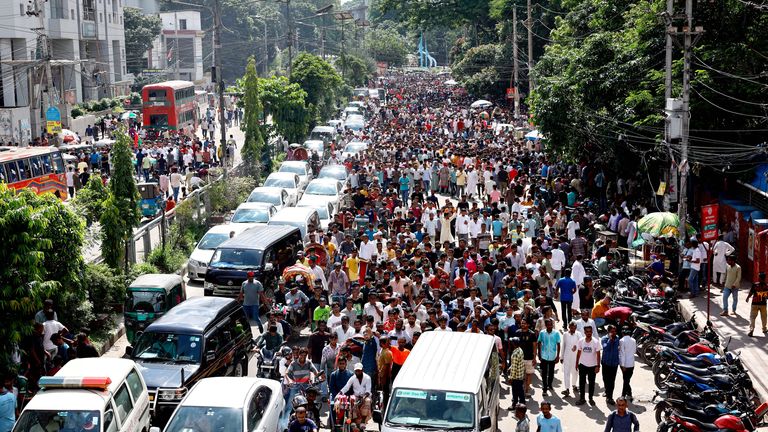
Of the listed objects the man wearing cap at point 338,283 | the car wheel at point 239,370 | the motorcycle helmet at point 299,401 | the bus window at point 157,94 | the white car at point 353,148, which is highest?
the bus window at point 157,94

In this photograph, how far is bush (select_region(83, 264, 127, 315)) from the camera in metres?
19.6

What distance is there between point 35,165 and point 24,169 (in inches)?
27.0

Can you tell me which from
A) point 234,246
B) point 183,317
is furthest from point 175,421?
point 234,246

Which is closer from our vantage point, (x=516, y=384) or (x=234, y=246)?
(x=516, y=384)

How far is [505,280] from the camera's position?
1764 centimetres

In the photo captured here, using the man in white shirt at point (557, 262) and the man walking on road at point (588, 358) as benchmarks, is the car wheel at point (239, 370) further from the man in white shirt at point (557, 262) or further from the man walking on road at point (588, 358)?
the man in white shirt at point (557, 262)

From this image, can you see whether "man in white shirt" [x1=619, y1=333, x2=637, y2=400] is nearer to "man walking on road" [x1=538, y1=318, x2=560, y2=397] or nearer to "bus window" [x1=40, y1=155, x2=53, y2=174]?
"man walking on road" [x1=538, y1=318, x2=560, y2=397]

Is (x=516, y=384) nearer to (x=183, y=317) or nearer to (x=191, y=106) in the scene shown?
(x=183, y=317)

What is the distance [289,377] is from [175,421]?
8.12ft

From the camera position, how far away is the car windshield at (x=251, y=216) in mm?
26281

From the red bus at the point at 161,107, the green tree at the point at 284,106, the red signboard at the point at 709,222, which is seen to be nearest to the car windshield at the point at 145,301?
the red signboard at the point at 709,222

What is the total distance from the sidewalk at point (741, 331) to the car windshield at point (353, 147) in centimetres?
2385

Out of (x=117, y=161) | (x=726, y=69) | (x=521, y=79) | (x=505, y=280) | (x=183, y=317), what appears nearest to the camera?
(x=183, y=317)

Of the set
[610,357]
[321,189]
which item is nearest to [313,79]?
[321,189]
